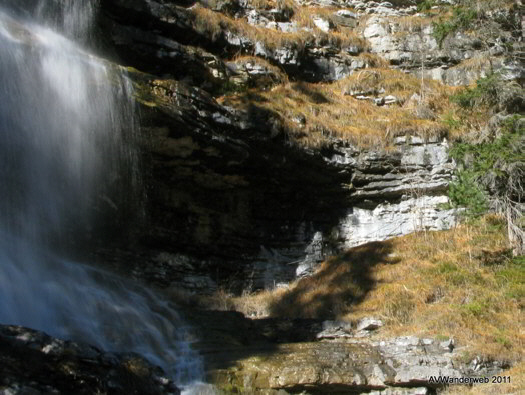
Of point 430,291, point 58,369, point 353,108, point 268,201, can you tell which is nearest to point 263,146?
point 268,201

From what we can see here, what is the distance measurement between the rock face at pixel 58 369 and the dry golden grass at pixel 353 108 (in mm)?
8609

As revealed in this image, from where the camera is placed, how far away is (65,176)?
41.1 feet

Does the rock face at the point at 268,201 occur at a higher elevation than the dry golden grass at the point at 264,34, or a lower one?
lower

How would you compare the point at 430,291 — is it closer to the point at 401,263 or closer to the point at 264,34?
the point at 401,263

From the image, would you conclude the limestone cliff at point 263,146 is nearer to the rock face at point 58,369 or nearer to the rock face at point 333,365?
the rock face at point 333,365

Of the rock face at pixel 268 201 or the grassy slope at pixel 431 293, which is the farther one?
the rock face at pixel 268 201

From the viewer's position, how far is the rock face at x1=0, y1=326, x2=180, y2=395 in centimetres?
541

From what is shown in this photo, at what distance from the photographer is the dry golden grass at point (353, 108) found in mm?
14594

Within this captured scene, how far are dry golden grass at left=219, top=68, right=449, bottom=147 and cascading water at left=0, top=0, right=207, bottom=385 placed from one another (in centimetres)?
352

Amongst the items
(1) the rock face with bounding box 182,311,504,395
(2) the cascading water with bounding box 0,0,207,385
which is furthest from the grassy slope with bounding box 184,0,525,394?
(2) the cascading water with bounding box 0,0,207,385

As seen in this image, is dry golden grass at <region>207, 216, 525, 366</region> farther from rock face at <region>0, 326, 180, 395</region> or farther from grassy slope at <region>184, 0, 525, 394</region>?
rock face at <region>0, 326, 180, 395</region>

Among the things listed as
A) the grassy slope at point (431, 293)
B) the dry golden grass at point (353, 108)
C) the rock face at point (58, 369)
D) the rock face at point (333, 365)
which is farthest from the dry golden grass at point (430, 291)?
the rock face at point (58, 369)

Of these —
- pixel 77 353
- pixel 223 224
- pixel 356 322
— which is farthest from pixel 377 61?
pixel 77 353

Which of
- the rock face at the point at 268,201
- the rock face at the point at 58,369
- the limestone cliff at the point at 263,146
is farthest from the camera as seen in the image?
the rock face at the point at 268,201
